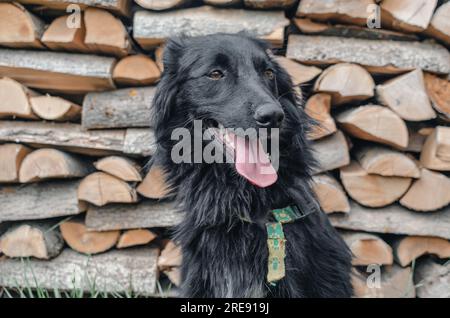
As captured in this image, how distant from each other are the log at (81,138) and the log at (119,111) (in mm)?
47

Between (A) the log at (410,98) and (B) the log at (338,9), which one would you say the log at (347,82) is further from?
(B) the log at (338,9)

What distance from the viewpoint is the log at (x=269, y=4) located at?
2568mm

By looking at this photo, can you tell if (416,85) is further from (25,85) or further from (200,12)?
(25,85)

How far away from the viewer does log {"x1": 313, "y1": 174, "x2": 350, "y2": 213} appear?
2.68 metres

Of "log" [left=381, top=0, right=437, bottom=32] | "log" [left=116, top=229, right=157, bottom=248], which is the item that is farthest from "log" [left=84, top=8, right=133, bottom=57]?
"log" [left=381, top=0, right=437, bottom=32]

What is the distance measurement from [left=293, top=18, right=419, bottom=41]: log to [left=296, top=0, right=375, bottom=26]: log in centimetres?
7

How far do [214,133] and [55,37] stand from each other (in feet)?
3.94

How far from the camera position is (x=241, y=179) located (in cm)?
207

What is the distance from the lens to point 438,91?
8.66 ft

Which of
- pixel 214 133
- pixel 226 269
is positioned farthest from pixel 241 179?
pixel 226 269

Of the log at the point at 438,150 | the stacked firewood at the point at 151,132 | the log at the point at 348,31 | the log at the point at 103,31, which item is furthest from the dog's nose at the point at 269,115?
the log at the point at 438,150

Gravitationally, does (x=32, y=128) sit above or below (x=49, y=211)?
above

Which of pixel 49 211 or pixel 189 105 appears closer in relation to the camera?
pixel 189 105

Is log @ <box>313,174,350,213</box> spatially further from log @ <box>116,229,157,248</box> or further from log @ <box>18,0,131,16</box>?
log @ <box>18,0,131,16</box>
